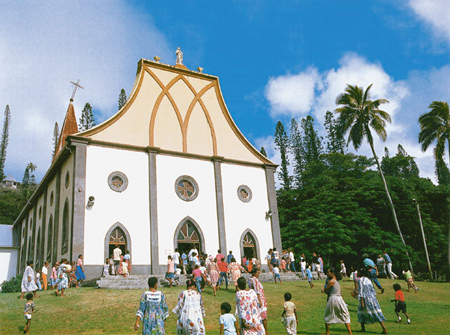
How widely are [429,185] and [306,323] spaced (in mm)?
33838

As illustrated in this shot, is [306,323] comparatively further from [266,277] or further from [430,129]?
[430,129]

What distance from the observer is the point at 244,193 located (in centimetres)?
2448

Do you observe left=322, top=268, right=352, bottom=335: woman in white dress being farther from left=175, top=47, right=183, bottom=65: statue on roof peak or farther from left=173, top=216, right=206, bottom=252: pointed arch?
left=175, top=47, right=183, bottom=65: statue on roof peak

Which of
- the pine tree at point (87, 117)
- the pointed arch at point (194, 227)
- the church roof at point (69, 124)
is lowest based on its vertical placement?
the pointed arch at point (194, 227)

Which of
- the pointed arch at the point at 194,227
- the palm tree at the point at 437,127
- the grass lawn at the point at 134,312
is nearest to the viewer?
the grass lawn at the point at 134,312

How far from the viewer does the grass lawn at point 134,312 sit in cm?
1003

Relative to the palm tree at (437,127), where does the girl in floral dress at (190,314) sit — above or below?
below

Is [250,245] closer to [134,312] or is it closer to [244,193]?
[244,193]

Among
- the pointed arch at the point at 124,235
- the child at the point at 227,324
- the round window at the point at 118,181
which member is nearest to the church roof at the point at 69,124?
the round window at the point at 118,181

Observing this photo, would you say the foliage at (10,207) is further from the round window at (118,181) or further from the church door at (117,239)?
the church door at (117,239)

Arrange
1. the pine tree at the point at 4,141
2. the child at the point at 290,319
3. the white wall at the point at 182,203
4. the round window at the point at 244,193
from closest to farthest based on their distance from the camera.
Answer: the child at the point at 290,319
the white wall at the point at 182,203
the round window at the point at 244,193
the pine tree at the point at 4,141

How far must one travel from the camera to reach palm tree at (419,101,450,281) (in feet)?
92.5

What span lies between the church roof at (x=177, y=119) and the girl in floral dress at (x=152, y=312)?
49.5 feet

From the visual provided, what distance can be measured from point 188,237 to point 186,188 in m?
2.68
